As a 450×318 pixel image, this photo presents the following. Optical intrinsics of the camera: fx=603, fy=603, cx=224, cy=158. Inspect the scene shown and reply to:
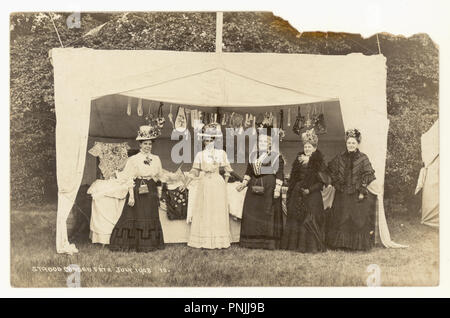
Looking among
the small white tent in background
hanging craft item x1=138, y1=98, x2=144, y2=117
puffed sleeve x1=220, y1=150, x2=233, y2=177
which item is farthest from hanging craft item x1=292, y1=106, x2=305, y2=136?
hanging craft item x1=138, y1=98, x2=144, y2=117

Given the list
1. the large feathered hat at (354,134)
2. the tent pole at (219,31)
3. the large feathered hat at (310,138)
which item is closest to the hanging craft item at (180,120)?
the tent pole at (219,31)

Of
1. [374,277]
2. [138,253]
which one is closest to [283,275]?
[374,277]

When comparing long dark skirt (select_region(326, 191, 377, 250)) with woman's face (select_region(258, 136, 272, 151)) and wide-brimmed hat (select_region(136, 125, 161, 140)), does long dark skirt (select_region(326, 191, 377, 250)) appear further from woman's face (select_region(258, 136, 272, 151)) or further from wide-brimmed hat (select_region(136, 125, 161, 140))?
wide-brimmed hat (select_region(136, 125, 161, 140))

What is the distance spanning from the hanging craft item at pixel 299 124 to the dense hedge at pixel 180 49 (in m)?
0.80

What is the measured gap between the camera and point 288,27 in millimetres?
7344

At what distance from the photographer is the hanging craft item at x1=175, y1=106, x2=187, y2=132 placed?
747 cm

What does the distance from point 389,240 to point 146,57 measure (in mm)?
3707

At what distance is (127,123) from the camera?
7.55 metres

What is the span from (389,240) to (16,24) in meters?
5.26

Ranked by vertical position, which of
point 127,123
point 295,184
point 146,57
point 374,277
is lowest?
point 374,277

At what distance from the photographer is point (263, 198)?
7438 mm

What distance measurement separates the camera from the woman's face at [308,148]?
24.3ft

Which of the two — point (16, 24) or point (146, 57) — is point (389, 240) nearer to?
point (146, 57)

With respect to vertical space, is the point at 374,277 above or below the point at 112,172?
below
